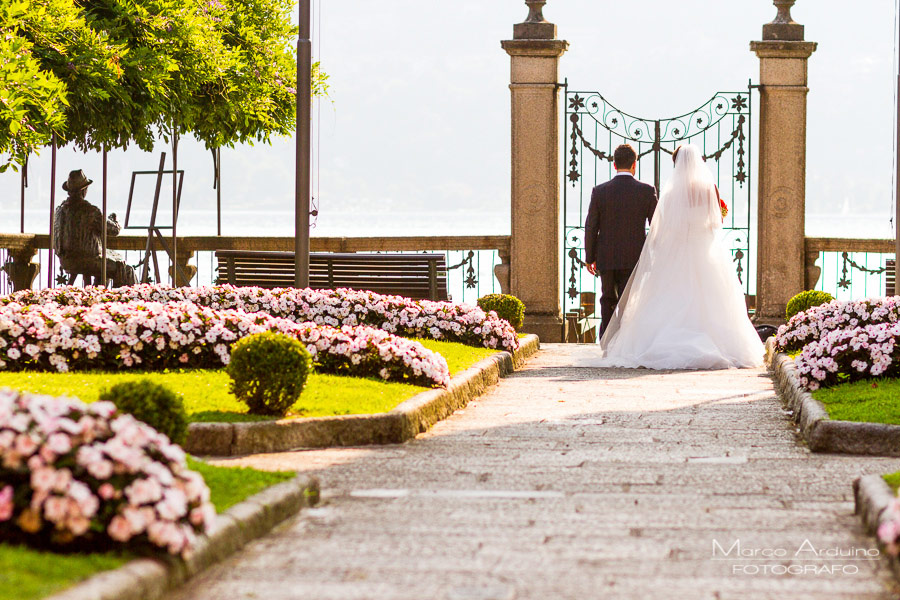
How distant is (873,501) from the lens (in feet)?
15.6

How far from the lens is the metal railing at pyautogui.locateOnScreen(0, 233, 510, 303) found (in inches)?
609

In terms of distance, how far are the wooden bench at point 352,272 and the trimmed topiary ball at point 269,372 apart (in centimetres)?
668

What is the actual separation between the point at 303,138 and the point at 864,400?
5294mm

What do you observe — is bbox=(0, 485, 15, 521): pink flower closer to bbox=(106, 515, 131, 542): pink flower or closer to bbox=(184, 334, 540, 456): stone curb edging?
bbox=(106, 515, 131, 542): pink flower

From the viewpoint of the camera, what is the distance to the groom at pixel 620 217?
12.8 m

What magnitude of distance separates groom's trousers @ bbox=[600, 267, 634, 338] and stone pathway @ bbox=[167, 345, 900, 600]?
4.73m

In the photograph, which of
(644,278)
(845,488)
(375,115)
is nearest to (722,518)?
(845,488)

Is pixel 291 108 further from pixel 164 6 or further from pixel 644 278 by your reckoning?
pixel 644 278

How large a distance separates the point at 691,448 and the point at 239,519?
10.5 feet

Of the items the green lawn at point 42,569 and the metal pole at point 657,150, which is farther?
the metal pole at point 657,150

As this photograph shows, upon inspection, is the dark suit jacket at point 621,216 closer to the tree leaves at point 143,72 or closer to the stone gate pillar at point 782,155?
the stone gate pillar at point 782,155

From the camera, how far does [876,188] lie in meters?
95.2

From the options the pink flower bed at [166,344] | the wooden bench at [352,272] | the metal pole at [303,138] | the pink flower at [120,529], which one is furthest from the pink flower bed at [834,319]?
the pink flower at [120,529]

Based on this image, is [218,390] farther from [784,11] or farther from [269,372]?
[784,11]
